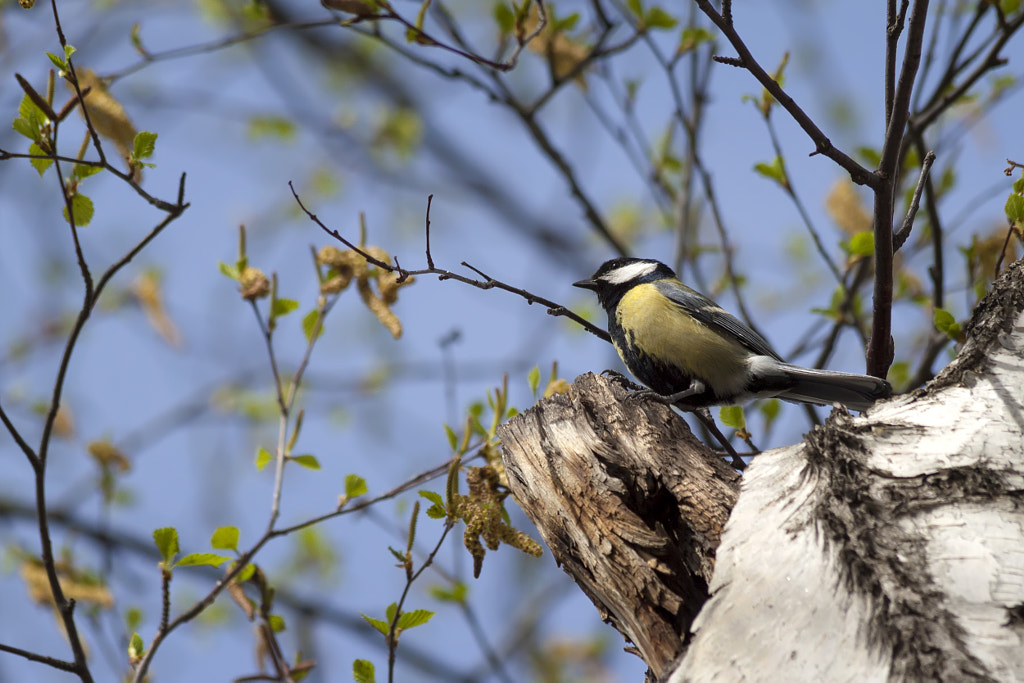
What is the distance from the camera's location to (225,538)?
2684 mm

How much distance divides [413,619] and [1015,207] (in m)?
2.32

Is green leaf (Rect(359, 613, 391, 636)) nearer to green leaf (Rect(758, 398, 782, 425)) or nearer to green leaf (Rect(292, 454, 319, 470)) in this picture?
green leaf (Rect(292, 454, 319, 470))

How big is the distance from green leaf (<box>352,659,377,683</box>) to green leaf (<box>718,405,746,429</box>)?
159 cm

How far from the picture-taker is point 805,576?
173 cm

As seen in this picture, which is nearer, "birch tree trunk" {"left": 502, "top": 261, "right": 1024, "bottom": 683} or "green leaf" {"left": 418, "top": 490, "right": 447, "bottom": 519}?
"birch tree trunk" {"left": 502, "top": 261, "right": 1024, "bottom": 683}

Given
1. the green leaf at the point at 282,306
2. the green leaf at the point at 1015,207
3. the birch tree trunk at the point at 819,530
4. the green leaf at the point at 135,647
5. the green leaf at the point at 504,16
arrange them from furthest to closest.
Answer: the green leaf at the point at 504,16 < the green leaf at the point at 282,306 < the green leaf at the point at 135,647 < the green leaf at the point at 1015,207 < the birch tree trunk at the point at 819,530

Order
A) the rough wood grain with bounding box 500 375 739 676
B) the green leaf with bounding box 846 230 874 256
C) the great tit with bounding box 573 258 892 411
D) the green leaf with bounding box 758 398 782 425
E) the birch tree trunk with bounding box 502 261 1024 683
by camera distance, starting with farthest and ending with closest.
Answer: the green leaf with bounding box 758 398 782 425 → the great tit with bounding box 573 258 892 411 → the green leaf with bounding box 846 230 874 256 → the rough wood grain with bounding box 500 375 739 676 → the birch tree trunk with bounding box 502 261 1024 683

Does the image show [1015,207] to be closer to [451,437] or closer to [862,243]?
[862,243]

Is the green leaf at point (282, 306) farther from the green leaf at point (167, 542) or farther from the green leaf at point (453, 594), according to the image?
the green leaf at point (453, 594)

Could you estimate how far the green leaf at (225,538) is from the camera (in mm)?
2660

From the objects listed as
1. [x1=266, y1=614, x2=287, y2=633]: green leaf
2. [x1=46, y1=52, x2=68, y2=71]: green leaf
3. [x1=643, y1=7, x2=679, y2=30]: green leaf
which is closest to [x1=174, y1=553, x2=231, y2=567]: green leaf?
[x1=266, y1=614, x2=287, y2=633]: green leaf

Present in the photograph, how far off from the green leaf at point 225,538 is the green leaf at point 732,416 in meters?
1.85

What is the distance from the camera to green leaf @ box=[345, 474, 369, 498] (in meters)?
2.92

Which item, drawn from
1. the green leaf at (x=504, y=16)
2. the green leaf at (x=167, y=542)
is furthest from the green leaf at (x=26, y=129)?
A: the green leaf at (x=504, y=16)
